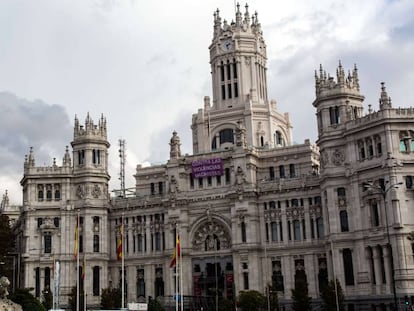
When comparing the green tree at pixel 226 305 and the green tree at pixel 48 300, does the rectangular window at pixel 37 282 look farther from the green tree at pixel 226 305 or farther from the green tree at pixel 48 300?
the green tree at pixel 226 305

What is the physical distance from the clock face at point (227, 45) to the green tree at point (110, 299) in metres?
50.4

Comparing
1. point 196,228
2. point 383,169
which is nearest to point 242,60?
point 196,228

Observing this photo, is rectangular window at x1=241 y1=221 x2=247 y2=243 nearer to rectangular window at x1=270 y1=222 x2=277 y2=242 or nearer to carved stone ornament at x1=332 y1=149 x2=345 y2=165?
rectangular window at x1=270 y1=222 x2=277 y2=242

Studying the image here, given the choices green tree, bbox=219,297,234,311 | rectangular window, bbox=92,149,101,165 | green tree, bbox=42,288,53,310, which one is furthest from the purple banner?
green tree, bbox=42,288,53,310

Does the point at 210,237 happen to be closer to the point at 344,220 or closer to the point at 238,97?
the point at 344,220

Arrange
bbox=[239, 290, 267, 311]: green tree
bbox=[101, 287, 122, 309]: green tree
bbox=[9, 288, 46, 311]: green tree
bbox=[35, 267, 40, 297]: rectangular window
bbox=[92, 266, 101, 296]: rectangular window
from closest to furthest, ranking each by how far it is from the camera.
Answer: bbox=[9, 288, 46, 311]: green tree, bbox=[239, 290, 267, 311]: green tree, bbox=[101, 287, 122, 309]: green tree, bbox=[35, 267, 40, 297]: rectangular window, bbox=[92, 266, 101, 296]: rectangular window

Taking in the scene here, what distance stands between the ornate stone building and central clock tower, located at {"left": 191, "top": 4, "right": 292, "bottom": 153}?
22 cm

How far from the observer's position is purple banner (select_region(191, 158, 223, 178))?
11106 cm

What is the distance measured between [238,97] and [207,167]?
1925 cm

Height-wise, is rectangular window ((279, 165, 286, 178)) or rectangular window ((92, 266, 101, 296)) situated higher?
rectangular window ((279, 165, 286, 178))

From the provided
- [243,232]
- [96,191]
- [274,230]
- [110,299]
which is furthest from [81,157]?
[274,230]

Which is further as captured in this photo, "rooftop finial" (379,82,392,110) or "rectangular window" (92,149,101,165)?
"rectangular window" (92,149,101,165)

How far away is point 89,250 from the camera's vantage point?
375 feet

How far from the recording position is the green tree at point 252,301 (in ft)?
309
